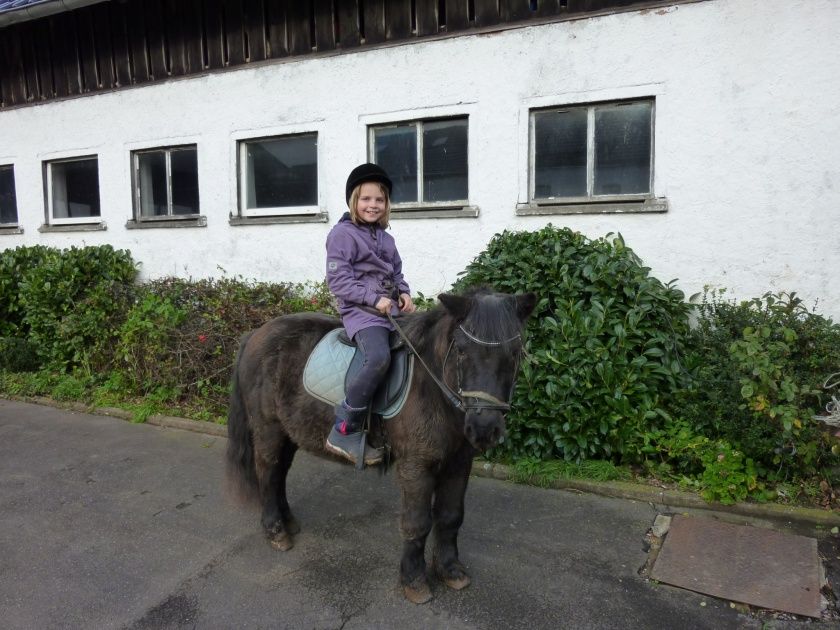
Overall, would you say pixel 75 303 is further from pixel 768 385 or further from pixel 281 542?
pixel 768 385

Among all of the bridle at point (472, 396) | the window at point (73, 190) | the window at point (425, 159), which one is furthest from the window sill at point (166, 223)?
the bridle at point (472, 396)

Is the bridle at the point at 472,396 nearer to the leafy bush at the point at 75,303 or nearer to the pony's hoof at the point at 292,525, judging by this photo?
the pony's hoof at the point at 292,525

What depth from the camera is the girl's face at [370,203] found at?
3.39 metres

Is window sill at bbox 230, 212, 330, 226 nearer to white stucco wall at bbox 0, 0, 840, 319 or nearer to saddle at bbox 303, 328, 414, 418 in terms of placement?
white stucco wall at bbox 0, 0, 840, 319

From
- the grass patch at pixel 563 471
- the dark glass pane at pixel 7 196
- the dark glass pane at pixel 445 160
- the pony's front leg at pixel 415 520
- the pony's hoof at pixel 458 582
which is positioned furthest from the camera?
the dark glass pane at pixel 7 196

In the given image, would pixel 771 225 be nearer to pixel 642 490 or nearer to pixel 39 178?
pixel 642 490

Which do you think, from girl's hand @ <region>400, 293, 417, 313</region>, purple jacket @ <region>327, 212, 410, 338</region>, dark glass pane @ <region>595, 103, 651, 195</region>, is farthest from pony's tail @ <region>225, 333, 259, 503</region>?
A: dark glass pane @ <region>595, 103, 651, 195</region>

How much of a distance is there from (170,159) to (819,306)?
8969 millimetres

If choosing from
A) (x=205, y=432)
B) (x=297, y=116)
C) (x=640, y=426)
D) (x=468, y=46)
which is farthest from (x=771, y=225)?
(x=205, y=432)

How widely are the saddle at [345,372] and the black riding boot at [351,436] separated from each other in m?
0.12

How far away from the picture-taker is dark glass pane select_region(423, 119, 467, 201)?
6.59m

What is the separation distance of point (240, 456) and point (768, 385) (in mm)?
4155

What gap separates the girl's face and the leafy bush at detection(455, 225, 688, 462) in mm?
2041

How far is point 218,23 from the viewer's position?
26.0 feet
